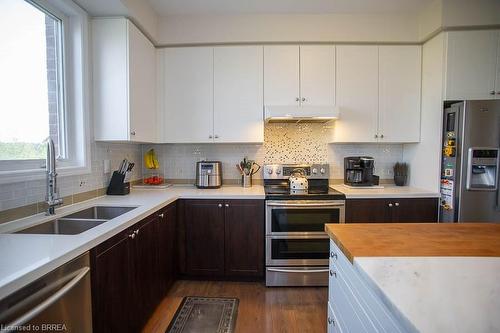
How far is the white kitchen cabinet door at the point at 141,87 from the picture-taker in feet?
7.29

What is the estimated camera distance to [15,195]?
1488 mm

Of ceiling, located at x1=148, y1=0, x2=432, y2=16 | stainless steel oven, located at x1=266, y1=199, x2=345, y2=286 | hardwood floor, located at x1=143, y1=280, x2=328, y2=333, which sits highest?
ceiling, located at x1=148, y1=0, x2=432, y2=16

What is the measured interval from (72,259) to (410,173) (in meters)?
3.06

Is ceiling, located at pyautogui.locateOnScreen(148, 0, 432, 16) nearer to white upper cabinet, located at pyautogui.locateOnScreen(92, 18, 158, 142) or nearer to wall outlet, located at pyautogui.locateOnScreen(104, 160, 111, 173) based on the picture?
white upper cabinet, located at pyautogui.locateOnScreen(92, 18, 158, 142)

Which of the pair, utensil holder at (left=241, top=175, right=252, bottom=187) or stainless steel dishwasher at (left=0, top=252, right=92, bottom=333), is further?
utensil holder at (left=241, top=175, right=252, bottom=187)

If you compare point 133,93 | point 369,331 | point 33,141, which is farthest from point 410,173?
point 33,141

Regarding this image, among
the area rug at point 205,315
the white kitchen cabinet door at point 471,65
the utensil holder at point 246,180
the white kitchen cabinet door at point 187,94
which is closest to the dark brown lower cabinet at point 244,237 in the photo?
the area rug at point 205,315

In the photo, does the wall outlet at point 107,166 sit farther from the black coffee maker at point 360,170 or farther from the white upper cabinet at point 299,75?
the black coffee maker at point 360,170

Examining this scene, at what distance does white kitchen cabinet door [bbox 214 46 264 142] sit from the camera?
2650 mm

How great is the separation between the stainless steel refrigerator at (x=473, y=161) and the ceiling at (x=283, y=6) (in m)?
1.08

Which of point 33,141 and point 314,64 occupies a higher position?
point 314,64

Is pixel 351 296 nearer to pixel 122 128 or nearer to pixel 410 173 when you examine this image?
pixel 122 128
